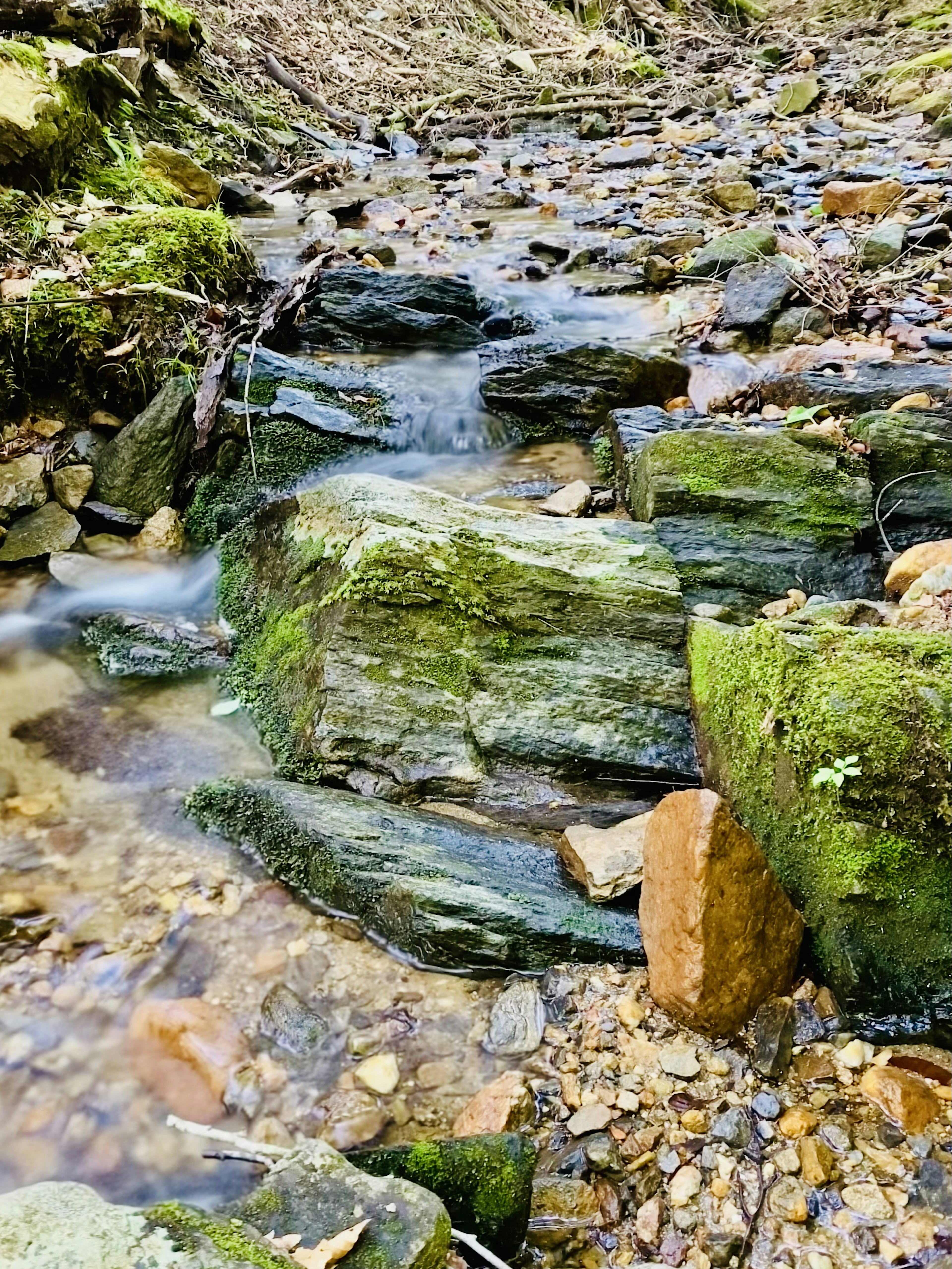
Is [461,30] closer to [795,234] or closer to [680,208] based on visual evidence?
[680,208]

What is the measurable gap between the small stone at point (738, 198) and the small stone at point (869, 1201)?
30.9 ft

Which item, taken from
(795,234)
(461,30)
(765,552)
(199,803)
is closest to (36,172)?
(199,803)

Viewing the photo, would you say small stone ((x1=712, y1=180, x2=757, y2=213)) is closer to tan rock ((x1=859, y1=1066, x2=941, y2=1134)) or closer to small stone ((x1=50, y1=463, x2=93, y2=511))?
small stone ((x1=50, y1=463, x2=93, y2=511))

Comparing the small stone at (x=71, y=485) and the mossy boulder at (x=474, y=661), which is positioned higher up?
the small stone at (x=71, y=485)

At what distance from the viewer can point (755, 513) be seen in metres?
3.83

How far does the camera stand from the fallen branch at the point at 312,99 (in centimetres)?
1388

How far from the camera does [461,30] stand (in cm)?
1788

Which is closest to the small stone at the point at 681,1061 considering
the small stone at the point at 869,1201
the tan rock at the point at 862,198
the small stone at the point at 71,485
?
the small stone at the point at 869,1201

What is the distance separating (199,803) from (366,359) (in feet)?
13.4

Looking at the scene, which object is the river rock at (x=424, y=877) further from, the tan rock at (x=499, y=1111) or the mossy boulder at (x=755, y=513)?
the mossy boulder at (x=755, y=513)

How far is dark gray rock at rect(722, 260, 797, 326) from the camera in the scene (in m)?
6.05

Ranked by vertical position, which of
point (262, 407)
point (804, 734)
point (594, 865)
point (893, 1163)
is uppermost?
point (262, 407)

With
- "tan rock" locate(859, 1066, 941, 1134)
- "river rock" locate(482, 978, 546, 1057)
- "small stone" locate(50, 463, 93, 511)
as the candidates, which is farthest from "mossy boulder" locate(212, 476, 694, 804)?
"small stone" locate(50, 463, 93, 511)

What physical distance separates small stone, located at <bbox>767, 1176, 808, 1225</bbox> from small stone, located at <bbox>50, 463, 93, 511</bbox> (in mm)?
4462
